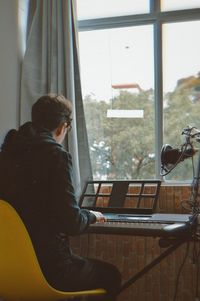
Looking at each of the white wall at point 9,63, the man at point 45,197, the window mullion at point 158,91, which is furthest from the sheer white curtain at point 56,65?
the man at point 45,197

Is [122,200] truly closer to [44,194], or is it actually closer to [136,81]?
[44,194]

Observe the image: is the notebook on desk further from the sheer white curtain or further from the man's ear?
the man's ear

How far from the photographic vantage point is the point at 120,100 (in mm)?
3018

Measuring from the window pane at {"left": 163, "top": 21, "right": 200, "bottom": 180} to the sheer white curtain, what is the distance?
0.61 m

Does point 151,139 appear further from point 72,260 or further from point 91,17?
point 72,260

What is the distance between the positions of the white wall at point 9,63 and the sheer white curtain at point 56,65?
5cm

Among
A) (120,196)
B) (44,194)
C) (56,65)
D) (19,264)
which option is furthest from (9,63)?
(19,264)

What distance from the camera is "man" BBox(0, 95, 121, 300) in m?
1.63

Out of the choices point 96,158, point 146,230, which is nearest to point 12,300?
point 146,230

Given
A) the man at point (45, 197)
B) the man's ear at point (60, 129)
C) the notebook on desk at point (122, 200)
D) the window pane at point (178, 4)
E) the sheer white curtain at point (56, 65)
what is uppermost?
Result: the window pane at point (178, 4)

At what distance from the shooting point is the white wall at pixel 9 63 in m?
2.67

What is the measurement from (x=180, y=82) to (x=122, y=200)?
3.32 ft

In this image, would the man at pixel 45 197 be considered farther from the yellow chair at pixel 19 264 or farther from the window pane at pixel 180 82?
the window pane at pixel 180 82

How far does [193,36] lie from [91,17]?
77 centimetres
